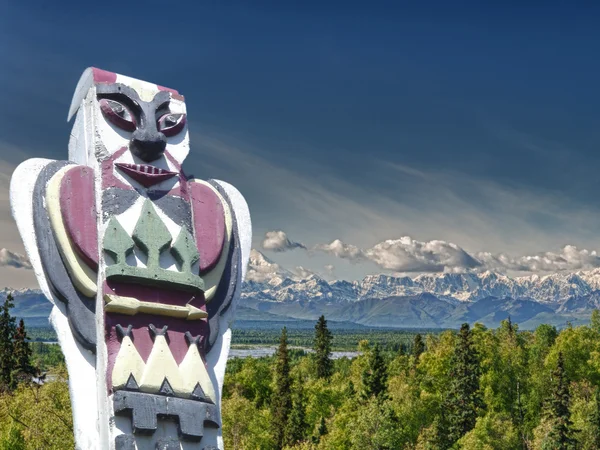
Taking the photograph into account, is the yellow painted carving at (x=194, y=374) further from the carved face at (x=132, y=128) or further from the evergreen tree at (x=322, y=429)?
the evergreen tree at (x=322, y=429)

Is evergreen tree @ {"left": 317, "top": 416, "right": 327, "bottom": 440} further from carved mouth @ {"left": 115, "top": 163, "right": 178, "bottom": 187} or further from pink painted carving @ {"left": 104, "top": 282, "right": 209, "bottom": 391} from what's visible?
carved mouth @ {"left": 115, "top": 163, "right": 178, "bottom": 187}

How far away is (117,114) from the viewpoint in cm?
1630

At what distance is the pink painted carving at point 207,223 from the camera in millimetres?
16469

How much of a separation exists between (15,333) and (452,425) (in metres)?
33.5

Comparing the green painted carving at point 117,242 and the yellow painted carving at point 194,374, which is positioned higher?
the green painted carving at point 117,242

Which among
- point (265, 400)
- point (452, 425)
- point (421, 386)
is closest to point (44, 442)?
point (452, 425)

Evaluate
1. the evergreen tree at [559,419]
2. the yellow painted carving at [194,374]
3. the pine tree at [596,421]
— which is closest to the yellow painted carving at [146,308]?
the yellow painted carving at [194,374]

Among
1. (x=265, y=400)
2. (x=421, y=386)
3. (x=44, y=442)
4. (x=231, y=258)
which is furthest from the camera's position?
(x=265, y=400)

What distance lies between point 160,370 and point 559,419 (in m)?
35.4

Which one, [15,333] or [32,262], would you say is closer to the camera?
[32,262]

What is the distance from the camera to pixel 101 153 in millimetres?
16047

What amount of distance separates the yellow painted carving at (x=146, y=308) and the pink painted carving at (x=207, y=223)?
3.89 ft

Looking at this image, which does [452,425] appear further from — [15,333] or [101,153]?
[101,153]

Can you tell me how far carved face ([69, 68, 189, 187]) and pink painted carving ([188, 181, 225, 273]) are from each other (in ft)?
2.46
